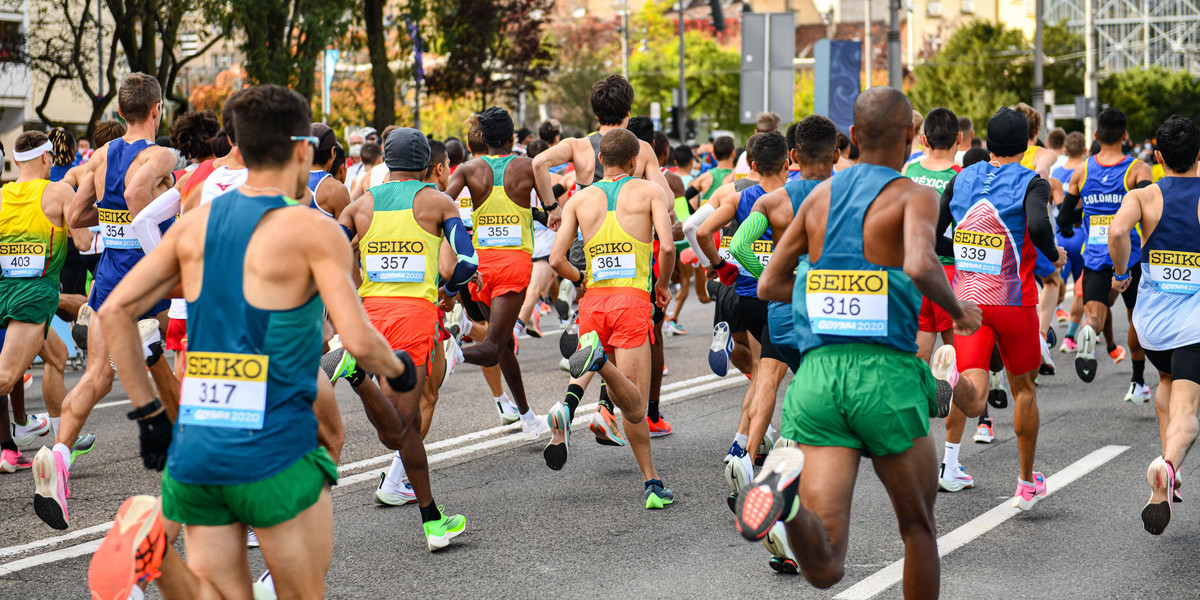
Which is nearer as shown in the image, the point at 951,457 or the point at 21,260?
the point at 951,457

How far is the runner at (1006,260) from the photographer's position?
6.45m

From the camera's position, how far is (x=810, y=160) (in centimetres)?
636

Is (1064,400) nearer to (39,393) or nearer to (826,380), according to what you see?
(826,380)

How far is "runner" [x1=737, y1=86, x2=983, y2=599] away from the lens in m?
3.97

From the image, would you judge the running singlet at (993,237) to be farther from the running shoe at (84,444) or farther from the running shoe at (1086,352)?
the running shoe at (84,444)

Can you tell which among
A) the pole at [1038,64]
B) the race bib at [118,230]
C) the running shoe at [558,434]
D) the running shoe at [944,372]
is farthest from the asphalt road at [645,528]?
the pole at [1038,64]

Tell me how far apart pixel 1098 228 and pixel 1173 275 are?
4.72m

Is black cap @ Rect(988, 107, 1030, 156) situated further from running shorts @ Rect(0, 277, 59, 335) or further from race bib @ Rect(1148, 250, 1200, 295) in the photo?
running shorts @ Rect(0, 277, 59, 335)

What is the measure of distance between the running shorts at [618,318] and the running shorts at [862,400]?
8.67 feet

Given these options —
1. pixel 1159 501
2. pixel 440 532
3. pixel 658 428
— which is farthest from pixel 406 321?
pixel 1159 501

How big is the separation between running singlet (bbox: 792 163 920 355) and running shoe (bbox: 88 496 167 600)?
6.95 feet

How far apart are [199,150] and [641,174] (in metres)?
2.81

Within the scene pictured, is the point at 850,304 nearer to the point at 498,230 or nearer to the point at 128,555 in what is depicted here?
the point at 128,555

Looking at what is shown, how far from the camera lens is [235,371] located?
11.2ft
